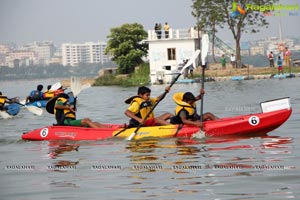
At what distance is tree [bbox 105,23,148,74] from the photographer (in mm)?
53500

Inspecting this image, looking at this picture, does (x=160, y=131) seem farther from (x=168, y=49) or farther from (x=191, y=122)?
(x=168, y=49)

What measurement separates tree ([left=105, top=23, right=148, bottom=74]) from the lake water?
3552 centimetres

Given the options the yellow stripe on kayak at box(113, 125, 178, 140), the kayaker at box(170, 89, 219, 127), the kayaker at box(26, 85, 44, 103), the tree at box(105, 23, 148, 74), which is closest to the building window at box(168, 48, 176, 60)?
the tree at box(105, 23, 148, 74)

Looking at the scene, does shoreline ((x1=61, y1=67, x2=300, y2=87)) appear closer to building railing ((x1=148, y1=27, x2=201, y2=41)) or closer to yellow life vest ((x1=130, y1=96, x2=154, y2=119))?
building railing ((x1=148, y1=27, x2=201, y2=41))

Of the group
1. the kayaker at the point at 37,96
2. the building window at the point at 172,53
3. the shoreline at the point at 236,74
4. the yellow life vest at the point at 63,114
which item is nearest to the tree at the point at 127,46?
the building window at the point at 172,53

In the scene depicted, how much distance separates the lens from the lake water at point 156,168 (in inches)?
383

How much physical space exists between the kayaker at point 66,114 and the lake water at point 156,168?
616 mm

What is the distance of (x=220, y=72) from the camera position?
163 ft

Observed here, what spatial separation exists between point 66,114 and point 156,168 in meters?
5.54

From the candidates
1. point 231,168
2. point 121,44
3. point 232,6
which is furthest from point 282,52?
point 231,168

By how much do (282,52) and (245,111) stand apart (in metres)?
28.6

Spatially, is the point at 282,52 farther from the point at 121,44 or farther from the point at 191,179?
the point at 191,179

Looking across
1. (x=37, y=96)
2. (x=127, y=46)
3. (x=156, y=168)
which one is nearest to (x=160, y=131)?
(x=156, y=168)

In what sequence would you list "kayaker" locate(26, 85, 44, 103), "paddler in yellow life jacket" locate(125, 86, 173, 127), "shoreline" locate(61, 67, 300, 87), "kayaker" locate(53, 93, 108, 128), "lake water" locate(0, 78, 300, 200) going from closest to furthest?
"lake water" locate(0, 78, 300, 200), "paddler in yellow life jacket" locate(125, 86, 173, 127), "kayaker" locate(53, 93, 108, 128), "kayaker" locate(26, 85, 44, 103), "shoreline" locate(61, 67, 300, 87)
